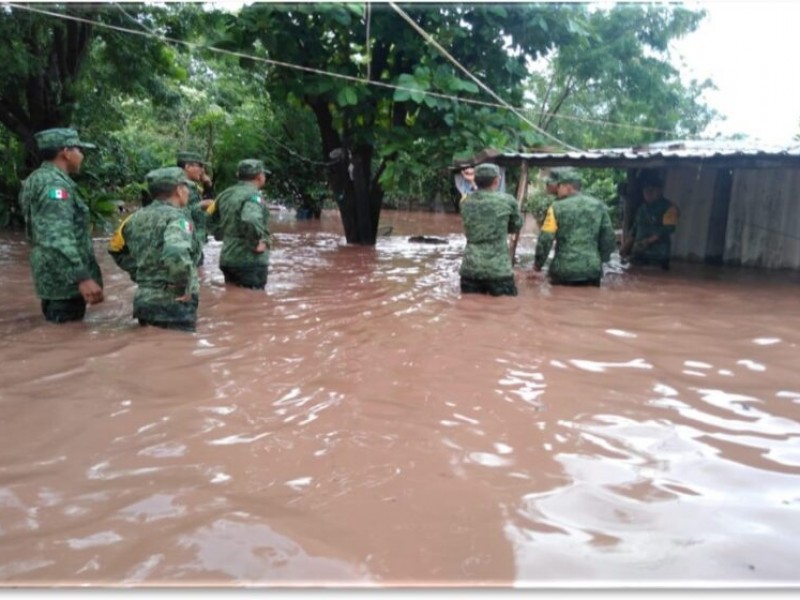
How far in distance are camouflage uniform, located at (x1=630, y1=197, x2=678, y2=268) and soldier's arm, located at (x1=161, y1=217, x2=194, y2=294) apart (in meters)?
7.02

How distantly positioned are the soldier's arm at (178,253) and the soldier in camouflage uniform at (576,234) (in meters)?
4.38

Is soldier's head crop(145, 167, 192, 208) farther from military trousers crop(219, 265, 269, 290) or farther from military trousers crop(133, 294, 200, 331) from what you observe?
military trousers crop(219, 265, 269, 290)

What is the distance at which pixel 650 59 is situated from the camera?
58.0 ft

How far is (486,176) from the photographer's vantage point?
22.8 feet

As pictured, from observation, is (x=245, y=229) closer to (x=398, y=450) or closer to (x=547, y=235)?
(x=547, y=235)

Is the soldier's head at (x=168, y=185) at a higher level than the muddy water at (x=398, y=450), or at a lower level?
higher

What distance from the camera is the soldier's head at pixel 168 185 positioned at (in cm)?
499

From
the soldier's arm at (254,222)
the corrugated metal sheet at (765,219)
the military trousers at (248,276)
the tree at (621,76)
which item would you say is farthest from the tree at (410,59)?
the tree at (621,76)

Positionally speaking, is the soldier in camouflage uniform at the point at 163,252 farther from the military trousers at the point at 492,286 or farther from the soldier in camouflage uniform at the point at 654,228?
the soldier in camouflage uniform at the point at 654,228

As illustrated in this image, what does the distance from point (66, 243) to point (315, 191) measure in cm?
1565

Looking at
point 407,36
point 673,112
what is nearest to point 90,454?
point 407,36

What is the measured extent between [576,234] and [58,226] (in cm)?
529

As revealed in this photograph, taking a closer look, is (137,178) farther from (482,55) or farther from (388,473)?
(388,473)

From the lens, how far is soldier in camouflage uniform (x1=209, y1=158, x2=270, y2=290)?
6.84 metres
